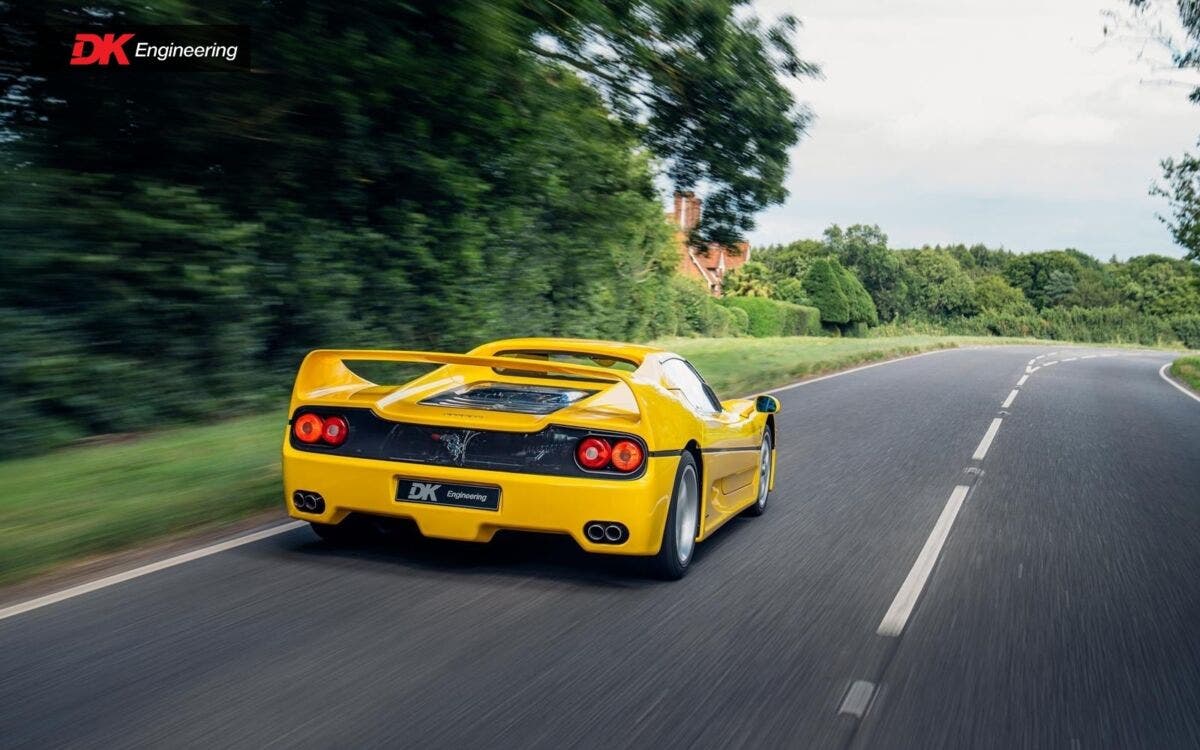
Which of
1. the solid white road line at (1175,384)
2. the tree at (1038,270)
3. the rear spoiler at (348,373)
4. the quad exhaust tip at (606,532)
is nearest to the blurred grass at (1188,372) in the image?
the solid white road line at (1175,384)

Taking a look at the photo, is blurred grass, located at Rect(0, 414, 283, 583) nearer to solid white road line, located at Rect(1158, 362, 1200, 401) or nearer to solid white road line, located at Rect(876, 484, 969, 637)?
solid white road line, located at Rect(876, 484, 969, 637)

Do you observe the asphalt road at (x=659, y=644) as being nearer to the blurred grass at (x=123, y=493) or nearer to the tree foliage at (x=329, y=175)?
the blurred grass at (x=123, y=493)

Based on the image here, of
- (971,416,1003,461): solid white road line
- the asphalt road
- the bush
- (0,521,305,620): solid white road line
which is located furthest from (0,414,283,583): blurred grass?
the bush

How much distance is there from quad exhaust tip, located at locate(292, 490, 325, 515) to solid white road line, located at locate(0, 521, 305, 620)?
71cm

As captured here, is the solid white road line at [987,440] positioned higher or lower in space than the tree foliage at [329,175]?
lower

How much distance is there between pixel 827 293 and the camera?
2724 inches

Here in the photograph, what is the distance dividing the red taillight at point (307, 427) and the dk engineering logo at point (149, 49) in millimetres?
4560

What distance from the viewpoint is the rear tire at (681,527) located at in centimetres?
573

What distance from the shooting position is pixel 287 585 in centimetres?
550

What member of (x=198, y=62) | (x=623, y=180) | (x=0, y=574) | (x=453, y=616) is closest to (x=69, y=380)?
(x=198, y=62)

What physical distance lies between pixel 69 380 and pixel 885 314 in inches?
3624

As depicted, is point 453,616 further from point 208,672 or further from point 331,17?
point 331,17

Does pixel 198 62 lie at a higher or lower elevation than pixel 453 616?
higher

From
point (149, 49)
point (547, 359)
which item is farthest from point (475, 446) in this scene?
point (149, 49)
